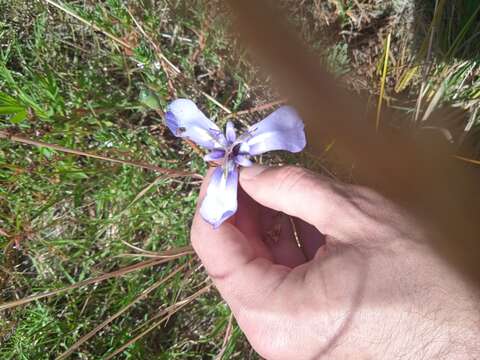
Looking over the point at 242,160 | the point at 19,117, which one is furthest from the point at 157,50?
the point at 242,160

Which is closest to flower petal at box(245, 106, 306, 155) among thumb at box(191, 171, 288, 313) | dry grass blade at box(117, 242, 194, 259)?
thumb at box(191, 171, 288, 313)

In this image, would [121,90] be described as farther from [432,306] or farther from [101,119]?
[432,306]

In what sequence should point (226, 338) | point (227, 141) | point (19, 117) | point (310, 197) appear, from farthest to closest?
point (226, 338), point (19, 117), point (227, 141), point (310, 197)

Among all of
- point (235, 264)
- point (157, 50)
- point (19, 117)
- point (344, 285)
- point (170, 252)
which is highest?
point (344, 285)

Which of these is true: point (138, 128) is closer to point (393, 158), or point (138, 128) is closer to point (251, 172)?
point (251, 172)

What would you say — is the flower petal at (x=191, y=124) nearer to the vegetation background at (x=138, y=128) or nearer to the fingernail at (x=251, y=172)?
the fingernail at (x=251, y=172)

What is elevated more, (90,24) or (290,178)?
(290,178)

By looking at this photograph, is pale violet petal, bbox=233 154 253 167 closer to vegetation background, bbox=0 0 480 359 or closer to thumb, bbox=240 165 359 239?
thumb, bbox=240 165 359 239

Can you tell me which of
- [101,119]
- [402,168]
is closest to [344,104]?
[402,168]
